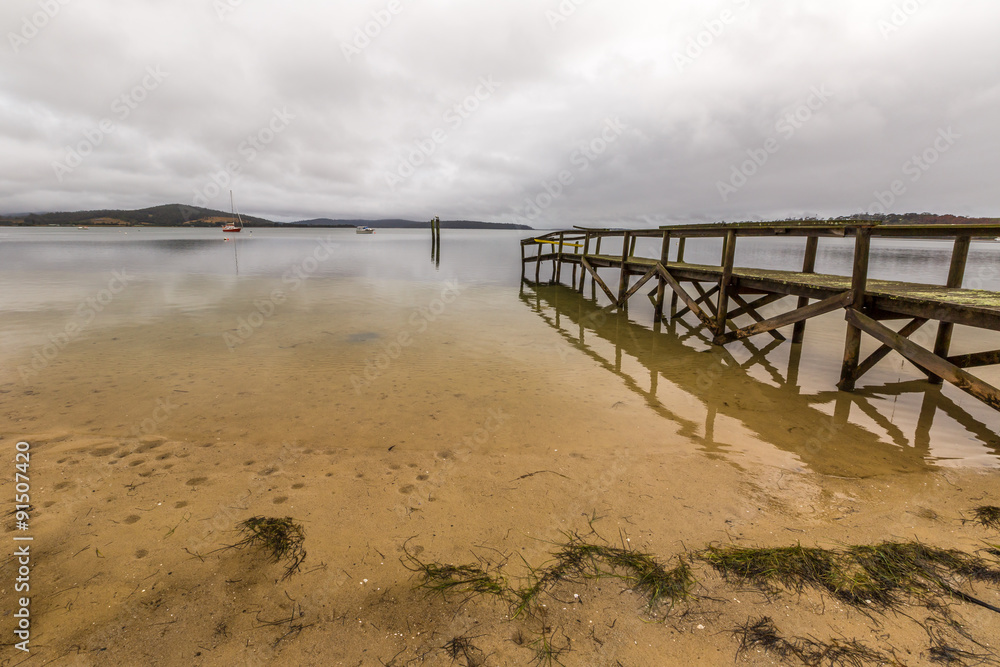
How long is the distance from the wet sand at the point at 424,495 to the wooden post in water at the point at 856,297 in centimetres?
81

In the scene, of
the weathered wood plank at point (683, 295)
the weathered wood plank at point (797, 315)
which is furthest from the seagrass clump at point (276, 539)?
the weathered wood plank at point (683, 295)

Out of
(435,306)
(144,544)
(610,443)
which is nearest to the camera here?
(144,544)

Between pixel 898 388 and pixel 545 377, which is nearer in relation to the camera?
pixel 898 388

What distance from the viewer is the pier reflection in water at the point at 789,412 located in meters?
5.38

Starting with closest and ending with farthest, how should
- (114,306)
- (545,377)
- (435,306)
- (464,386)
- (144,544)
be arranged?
(144,544)
(464,386)
(545,377)
(114,306)
(435,306)

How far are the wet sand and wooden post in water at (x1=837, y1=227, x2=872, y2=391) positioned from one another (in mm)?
810

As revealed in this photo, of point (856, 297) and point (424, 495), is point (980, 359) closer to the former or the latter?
point (856, 297)

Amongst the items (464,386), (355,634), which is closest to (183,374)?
(464,386)

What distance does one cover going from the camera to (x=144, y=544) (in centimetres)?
340

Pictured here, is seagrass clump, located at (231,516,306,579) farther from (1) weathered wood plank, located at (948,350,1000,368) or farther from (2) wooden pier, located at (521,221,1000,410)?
(1) weathered wood plank, located at (948,350,1000,368)

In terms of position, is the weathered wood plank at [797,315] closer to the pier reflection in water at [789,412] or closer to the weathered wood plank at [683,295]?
the pier reflection in water at [789,412]

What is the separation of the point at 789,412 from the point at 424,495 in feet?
19.9

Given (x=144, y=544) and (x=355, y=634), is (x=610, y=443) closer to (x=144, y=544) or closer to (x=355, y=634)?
(x=355, y=634)

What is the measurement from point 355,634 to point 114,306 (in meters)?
17.6
